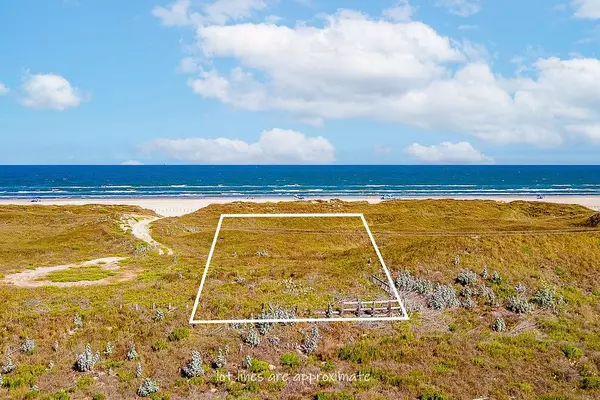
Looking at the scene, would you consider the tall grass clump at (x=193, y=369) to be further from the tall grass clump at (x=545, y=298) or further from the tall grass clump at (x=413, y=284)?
the tall grass clump at (x=545, y=298)

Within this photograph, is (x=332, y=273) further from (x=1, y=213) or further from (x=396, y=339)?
(x=1, y=213)

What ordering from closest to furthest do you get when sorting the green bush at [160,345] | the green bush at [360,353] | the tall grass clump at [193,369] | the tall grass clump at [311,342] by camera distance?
1. the tall grass clump at [193,369]
2. the green bush at [360,353]
3. the green bush at [160,345]
4. the tall grass clump at [311,342]

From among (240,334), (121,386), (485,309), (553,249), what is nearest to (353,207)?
(553,249)

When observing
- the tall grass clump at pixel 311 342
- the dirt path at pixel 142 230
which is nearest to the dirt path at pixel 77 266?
the dirt path at pixel 142 230

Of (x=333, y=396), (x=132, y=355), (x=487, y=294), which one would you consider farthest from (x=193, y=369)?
(x=487, y=294)

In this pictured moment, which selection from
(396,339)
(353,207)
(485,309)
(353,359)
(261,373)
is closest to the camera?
(261,373)

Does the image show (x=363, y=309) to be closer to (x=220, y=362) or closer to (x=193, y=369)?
(x=220, y=362)
